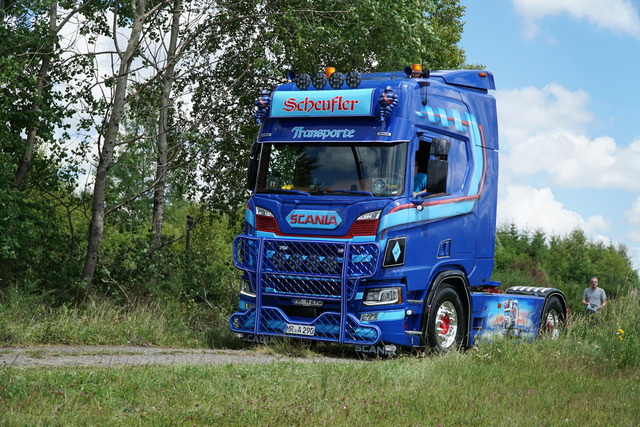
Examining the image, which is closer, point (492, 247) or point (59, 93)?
point (492, 247)

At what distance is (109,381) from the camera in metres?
7.88

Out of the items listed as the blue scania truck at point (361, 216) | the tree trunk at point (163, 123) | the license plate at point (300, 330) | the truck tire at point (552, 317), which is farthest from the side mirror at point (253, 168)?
the truck tire at point (552, 317)

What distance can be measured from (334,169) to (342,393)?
453 centimetres

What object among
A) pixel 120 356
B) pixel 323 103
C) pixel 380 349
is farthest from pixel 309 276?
pixel 120 356

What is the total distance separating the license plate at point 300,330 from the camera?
37.8ft

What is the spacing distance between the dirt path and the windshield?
7.93 ft

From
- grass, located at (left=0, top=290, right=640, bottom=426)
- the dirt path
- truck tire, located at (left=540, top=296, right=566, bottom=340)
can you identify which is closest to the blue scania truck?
the dirt path

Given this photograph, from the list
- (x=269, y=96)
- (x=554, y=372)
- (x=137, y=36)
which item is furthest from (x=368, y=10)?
(x=554, y=372)

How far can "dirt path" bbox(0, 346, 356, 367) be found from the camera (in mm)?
9602

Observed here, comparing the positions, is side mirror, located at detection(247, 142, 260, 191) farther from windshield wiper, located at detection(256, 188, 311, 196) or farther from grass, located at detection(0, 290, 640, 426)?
grass, located at detection(0, 290, 640, 426)

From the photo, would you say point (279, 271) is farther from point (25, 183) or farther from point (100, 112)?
point (25, 183)

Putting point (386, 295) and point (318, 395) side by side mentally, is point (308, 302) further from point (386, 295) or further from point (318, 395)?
point (318, 395)

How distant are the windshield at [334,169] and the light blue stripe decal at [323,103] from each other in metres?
0.47

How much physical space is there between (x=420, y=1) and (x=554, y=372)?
1286cm
